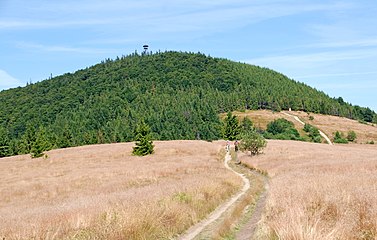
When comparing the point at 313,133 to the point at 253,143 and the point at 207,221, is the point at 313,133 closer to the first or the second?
the point at 253,143

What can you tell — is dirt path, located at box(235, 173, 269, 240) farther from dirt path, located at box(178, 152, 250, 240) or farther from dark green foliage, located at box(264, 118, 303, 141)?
dark green foliage, located at box(264, 118, 303, 141)

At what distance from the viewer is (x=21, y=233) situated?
1166cm

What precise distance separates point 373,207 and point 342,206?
120cm

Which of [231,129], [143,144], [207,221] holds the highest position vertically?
[231,129]

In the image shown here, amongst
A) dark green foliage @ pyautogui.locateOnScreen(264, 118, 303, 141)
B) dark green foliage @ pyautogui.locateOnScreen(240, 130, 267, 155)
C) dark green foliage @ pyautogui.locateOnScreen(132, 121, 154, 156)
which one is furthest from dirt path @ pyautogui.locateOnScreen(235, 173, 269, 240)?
dark green foliage @ pyautogui.locateOnScreen(264, 118, 303, 141)

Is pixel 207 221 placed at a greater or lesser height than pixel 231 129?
lesser

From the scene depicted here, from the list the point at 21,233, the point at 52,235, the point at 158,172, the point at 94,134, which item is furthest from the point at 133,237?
the point at 94,134

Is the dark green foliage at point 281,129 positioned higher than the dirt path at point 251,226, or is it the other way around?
the dirt path at point 251,226

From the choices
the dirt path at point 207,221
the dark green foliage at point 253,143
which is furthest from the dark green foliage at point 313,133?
the dirt path at point 207,221

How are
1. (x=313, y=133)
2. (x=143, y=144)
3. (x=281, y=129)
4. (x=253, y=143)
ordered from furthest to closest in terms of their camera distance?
1. (x=281, y=129)
2. (x=313, y=133)
3. (x=143, y=144)
4. (x=253, y=143)

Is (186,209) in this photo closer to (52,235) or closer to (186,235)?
(186,235)

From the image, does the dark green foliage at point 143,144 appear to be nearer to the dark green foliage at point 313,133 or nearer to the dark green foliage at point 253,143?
the dark green foliage at point 253,143

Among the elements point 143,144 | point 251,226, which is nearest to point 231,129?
point 143,144

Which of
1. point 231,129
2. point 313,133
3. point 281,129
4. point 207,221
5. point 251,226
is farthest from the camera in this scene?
point 281,129
